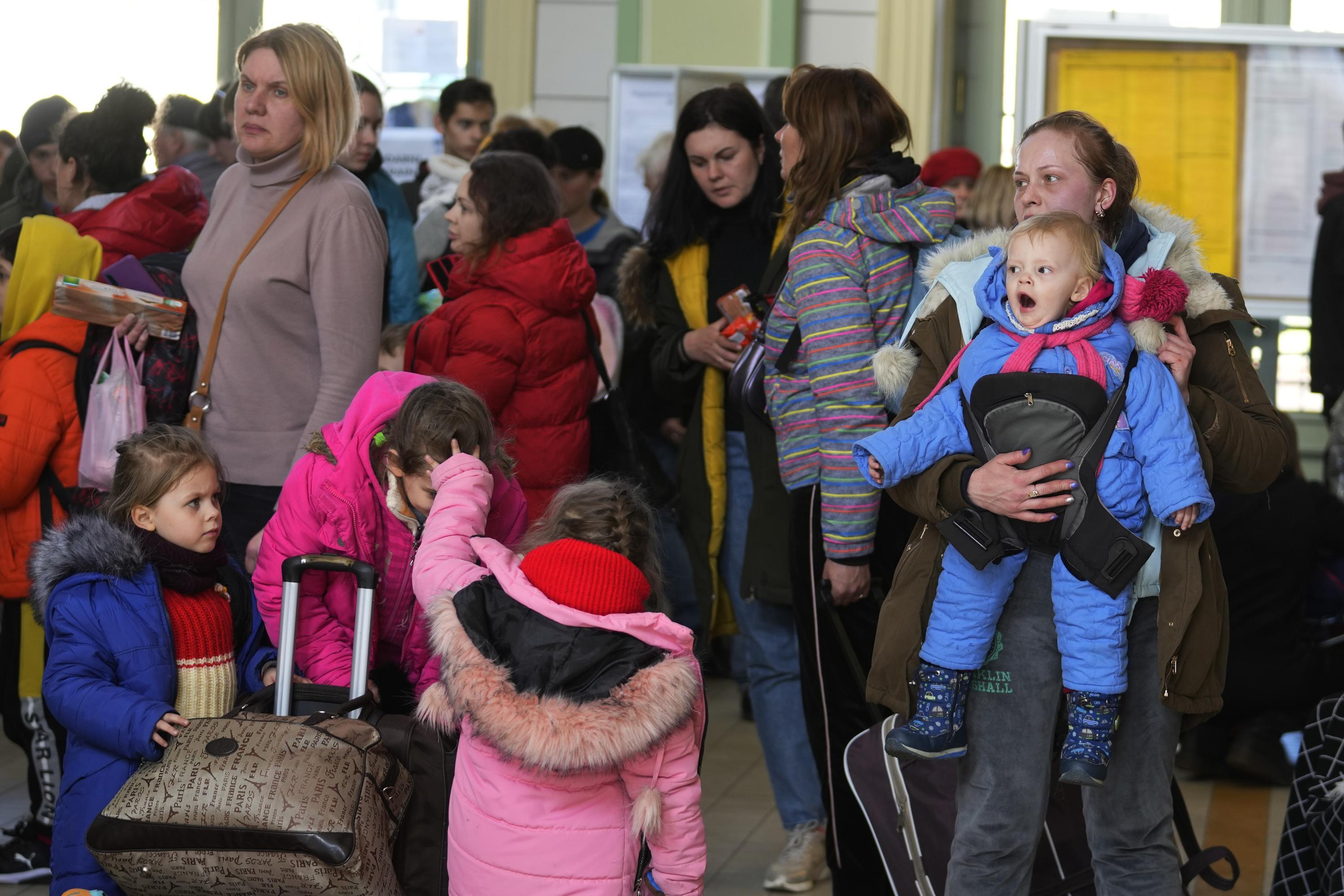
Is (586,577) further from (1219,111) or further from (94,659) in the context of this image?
(1219,111)

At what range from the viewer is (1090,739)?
2432mm

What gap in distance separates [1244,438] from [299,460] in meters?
1.83

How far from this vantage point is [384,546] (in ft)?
10.2

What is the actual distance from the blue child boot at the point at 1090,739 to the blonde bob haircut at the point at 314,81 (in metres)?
2.16

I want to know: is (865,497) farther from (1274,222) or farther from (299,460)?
(1274,222)

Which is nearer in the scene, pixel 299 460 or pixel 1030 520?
pixel 1030 520

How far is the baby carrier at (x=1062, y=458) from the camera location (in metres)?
2.40

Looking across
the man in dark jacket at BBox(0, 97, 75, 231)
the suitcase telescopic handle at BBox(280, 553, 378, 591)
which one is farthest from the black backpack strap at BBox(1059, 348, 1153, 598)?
the man in dark jacket at BBox(0, 97, 75, 231)

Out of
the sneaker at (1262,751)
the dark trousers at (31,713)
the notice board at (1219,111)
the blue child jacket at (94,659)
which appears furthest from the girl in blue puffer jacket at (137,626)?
the notice board at (1219,111)

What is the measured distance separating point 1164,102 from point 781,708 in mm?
3260

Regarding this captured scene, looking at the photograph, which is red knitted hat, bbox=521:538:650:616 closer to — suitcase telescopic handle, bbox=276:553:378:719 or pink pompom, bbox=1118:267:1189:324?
suitcase telescopic handle, bbox=276:553:378:719

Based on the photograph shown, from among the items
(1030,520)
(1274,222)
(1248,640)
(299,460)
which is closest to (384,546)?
(299,460)

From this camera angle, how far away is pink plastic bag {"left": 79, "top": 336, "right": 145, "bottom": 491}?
3.55 metres

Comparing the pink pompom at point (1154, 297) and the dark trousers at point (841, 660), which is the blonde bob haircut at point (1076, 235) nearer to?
the pink pompom at point (1154, 297)
